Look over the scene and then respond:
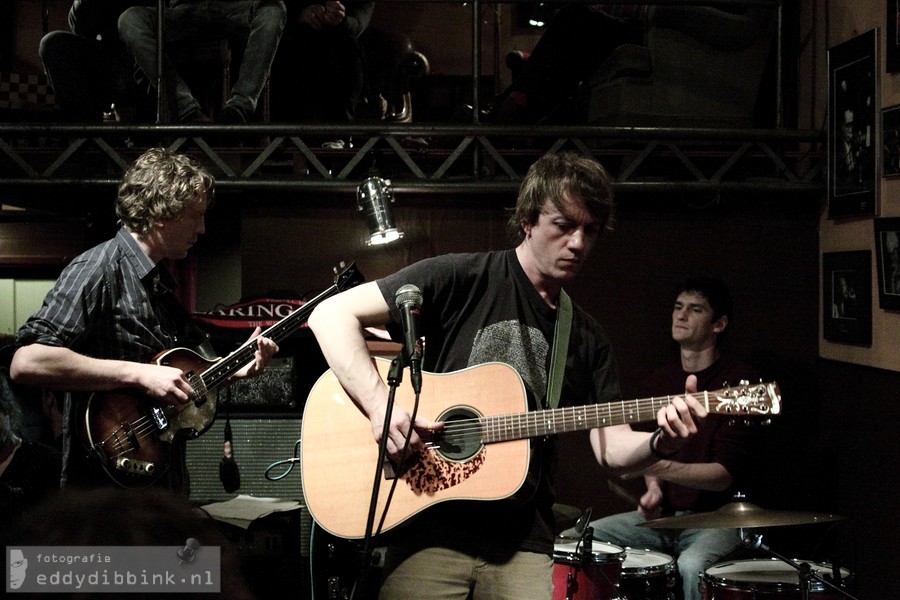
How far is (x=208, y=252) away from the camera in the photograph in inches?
275

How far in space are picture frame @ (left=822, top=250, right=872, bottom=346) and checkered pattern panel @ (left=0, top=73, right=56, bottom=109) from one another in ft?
22.0

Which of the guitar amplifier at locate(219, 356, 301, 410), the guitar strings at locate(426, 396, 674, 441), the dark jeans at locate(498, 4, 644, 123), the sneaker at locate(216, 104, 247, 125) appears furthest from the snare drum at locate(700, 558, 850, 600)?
the sneaker at locate(216, 104, 247, 125)

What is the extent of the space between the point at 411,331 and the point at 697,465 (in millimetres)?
2401

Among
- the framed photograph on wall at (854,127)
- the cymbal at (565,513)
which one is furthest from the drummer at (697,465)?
the framed photograph on wall at (854,127)

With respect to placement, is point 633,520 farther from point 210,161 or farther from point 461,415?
point 210,161

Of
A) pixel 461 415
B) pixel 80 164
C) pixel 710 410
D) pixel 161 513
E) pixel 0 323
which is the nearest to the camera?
pixel 161 513

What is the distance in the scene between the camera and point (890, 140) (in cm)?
458

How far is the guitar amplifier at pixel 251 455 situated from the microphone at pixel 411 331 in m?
2.69

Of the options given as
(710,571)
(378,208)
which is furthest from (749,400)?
(378,208)

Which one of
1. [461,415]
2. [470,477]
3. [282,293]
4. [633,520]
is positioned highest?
[282,293]

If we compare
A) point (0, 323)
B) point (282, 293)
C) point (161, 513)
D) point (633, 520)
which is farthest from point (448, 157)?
point (0, 323)

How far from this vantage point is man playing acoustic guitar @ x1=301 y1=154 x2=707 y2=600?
257cm

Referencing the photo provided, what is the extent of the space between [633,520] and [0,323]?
6.40 metres

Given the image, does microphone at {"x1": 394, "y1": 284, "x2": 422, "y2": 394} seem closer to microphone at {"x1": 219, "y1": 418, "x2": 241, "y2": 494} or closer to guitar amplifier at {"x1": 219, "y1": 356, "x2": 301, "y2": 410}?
microphone at {"x1": 219, "y1": 418, "x2": 241, "y2": 494}
